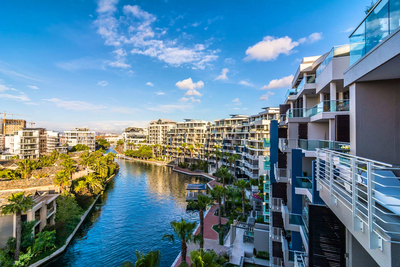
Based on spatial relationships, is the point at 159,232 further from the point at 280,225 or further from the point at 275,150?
the point at 275,150

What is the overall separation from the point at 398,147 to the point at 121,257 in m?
24.6

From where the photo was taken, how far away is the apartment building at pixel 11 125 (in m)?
139

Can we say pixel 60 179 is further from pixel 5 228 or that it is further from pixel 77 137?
pixel 77 137

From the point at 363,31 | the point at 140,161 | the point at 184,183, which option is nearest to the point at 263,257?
the point at 363,31

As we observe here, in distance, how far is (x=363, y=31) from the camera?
6480 mm

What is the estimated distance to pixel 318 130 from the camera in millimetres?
14406

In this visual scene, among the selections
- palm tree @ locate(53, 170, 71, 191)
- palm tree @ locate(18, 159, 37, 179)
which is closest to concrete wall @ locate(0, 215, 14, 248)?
palm tree @ locate(53, 170, 71, 191)

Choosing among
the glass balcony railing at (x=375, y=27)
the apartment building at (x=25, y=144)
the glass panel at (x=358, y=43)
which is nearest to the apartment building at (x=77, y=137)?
the apartment building at (x=25, y=144)

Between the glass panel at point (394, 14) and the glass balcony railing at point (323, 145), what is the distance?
505 cm

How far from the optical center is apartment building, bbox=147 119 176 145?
322 ft

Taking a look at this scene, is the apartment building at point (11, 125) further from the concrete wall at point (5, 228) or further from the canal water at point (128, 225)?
the concrete wall at point (5, 228)

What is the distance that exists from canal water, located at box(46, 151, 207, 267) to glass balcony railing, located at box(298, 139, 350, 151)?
17.8 meters

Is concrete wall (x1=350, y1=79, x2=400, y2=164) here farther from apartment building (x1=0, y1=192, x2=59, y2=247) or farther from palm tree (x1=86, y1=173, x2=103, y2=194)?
palm tree (x1=86, y1=173, x2=103, y2=194)

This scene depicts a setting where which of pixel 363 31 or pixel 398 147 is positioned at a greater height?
pixel 363 31
